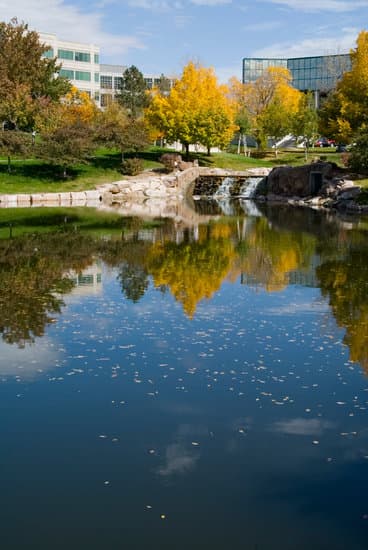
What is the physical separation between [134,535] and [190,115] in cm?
6612

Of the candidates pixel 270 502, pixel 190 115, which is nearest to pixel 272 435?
pixel 270 502

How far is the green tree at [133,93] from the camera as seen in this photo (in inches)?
4156

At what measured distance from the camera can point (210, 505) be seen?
30.6 ft

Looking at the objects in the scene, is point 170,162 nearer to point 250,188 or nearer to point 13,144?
point 250,188

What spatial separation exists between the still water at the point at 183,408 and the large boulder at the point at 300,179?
35.9 metres

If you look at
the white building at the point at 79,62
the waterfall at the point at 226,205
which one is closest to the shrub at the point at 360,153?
the waterfall at the point at 226,205

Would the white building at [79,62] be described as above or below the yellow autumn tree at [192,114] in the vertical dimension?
above

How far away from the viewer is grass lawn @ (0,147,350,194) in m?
61.1

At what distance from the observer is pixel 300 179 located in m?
64.1

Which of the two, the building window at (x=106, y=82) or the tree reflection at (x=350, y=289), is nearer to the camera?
the tree reflection at (x=350, y=289)

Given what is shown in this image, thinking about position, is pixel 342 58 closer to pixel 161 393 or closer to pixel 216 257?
pixel 216 257

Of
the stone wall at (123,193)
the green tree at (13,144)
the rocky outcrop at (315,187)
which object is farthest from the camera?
the green tree at (13,144)

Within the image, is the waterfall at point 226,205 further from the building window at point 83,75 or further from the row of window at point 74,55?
the building window at point 83,75

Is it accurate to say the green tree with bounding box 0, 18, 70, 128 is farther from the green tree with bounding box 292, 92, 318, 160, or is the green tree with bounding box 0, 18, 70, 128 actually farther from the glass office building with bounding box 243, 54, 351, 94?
the glass office building with bounding box 243, 54, 351, 94
